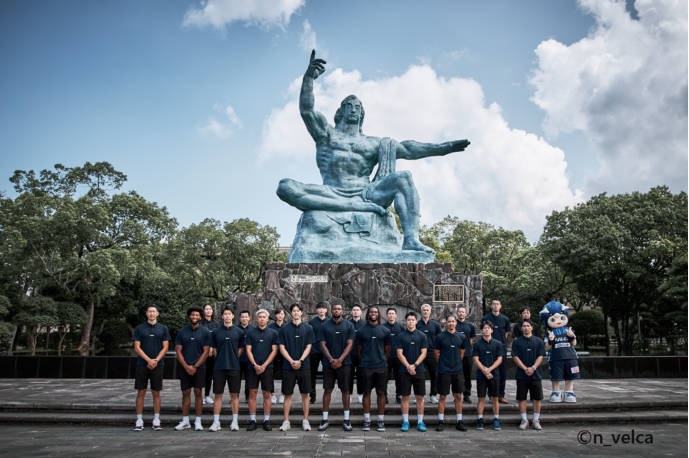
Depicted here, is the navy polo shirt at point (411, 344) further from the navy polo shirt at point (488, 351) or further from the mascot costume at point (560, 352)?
the mascot costume at point (560, 352)

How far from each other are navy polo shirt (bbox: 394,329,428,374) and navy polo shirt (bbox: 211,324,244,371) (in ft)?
6.27

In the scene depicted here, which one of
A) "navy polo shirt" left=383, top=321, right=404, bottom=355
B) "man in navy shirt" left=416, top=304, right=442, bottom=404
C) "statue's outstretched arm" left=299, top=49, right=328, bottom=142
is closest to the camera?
"navy polo shirt" left=383, top=321, right=404, bottom=355

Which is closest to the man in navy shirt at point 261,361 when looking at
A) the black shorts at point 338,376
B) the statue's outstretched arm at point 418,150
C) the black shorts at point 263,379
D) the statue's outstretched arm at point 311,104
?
the black shorts at point 263,379

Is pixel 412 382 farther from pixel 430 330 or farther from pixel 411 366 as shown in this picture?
pixel 430 330

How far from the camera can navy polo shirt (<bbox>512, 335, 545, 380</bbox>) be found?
22.0 ft

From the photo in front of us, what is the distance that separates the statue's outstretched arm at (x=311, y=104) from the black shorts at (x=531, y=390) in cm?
730

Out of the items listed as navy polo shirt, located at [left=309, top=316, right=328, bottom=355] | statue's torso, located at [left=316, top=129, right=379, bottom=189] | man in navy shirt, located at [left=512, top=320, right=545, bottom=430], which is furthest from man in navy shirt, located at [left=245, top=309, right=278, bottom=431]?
statue's torso, located at [left=316, top=129, right=379, bottom=189]

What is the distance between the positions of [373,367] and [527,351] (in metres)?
1.91

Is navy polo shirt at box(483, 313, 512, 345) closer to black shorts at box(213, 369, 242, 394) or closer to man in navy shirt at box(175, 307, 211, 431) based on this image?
black shorts at box(213, 369, 242, 394)

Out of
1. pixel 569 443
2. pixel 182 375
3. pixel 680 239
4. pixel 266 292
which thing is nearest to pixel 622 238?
pixel 680 239

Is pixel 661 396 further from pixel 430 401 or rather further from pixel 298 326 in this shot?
pixel 298 326

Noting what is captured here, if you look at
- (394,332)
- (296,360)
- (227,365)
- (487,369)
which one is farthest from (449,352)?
(227,365)

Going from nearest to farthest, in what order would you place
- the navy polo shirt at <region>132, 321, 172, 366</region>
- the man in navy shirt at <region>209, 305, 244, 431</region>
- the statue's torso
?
Answer: 1. the man in navy shirt at <region>209, 305, 244, 431</region>
2. the navy polo shirt at <region>132, 321, 172, 366</region>
3. the statue's torso

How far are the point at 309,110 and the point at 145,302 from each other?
15.1m
